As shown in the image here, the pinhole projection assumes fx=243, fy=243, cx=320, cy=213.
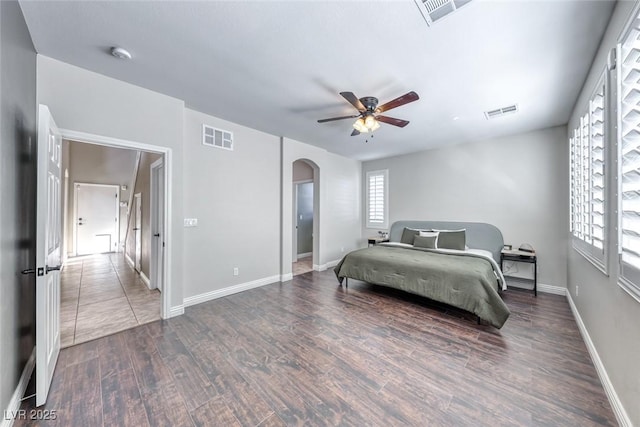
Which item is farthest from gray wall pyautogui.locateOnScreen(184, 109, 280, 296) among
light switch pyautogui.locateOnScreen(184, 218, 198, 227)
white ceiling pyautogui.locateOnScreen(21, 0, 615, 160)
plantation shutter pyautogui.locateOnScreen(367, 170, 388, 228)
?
plantation shutter pyautogui.locateOnScreen(367, 170, 388, 228)

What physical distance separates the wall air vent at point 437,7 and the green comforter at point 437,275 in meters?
2.62

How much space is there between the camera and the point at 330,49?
81.2 inches

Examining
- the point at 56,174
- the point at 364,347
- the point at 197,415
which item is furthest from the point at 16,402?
the point at 364,347

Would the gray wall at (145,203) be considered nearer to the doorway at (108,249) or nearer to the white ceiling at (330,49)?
the doorway at (108,249)

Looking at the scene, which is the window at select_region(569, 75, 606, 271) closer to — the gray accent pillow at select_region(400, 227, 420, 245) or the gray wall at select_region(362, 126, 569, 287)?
the gray wall at select_region(362, 126, 569, 287)

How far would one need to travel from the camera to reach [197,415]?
1.58 metres

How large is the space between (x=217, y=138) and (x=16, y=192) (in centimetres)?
224

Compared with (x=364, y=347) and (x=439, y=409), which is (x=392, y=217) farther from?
(x=439, y=409)

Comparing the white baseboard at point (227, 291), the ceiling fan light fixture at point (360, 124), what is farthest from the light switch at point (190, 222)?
the ceiling fan light fixture at point (360, 124)

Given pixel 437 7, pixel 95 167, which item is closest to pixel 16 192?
pixel 437 7

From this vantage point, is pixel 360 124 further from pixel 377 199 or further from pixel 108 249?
pixel 108 249

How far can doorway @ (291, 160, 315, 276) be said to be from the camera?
20.9ft

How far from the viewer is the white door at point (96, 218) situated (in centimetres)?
696

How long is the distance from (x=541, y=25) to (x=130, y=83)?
12.5 ft
